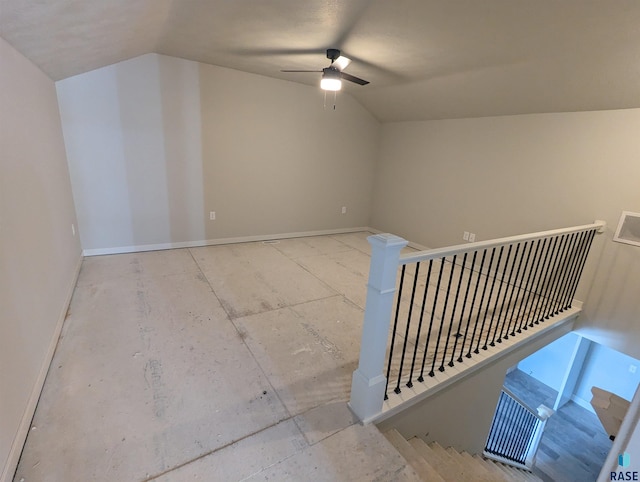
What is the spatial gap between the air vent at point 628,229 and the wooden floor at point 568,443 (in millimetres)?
3407

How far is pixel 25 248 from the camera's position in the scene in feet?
5.71

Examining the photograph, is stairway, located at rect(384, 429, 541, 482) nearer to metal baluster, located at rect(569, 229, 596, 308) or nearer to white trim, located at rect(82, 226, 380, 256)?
metal baluster, located at rect(569, 229, 596, 308)

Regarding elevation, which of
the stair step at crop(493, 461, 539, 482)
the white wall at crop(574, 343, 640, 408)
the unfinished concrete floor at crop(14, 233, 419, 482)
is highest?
the unfinished concrete floor at crop(14, 233, 419, 482)

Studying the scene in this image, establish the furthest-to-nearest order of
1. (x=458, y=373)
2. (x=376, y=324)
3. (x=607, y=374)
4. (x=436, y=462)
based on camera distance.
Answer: (x=607, y=374)
(x=458, y=373)
(x=436, y=462)
(x=376, y=324)

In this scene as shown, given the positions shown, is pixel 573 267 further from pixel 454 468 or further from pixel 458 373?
pixel 454 468

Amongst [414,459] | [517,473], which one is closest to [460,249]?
[414,459]

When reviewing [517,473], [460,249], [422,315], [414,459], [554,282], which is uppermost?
[460,249]

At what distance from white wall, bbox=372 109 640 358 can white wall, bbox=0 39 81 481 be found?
438cm

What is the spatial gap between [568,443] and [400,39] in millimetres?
6586

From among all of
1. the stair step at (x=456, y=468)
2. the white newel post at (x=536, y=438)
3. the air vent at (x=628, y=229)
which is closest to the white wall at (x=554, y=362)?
the white newel post at (x=536, y=438)

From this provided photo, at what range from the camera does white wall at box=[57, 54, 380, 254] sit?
342cm

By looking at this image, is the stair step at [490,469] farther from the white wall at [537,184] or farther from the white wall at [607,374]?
the white wall at [607,374]

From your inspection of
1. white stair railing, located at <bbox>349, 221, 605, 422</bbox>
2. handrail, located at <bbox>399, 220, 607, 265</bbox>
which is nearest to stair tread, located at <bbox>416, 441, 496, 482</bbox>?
white stair railing, located at <bbox>349, 221, 605, 422</bbox>

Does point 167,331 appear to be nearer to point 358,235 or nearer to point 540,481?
point 358,235
